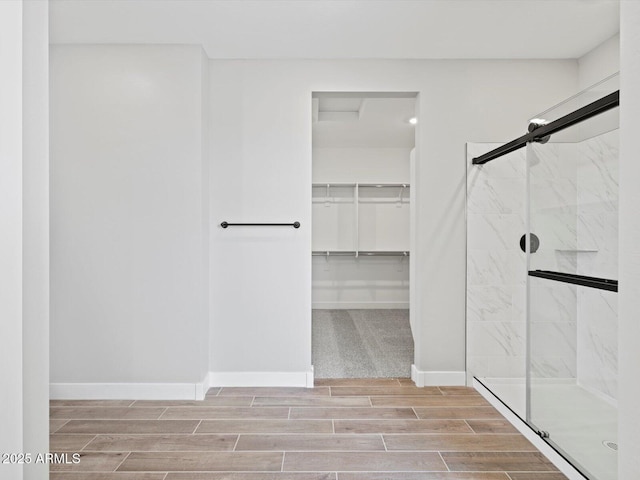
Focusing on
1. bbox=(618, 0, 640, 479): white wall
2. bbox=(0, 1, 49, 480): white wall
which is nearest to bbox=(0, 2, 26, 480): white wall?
bbox=(0, 1, 49, 480): white wall

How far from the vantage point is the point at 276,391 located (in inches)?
122

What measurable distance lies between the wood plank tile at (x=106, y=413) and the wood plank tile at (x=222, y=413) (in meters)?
0.09

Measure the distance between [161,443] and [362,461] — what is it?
1.05 metres

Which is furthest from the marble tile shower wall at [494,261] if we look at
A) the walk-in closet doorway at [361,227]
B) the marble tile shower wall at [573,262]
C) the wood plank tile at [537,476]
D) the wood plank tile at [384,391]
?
the walk-in closet doorway at [361,227]

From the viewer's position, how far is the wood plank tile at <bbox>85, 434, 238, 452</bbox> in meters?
2.26

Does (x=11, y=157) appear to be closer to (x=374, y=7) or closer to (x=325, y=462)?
(x=325, y=462)

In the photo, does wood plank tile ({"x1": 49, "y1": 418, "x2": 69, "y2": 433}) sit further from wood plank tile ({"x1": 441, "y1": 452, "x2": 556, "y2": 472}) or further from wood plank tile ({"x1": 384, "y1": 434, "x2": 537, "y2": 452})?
wood plank tile ({"x1": 441, "y1": 452, "x2": 556, "y2": 472})

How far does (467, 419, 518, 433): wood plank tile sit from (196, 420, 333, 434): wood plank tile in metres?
0.81

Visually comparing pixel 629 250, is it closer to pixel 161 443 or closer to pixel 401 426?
pixel 401 426

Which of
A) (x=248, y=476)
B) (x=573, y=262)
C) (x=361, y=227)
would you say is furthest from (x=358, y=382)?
(x=361, y=227)

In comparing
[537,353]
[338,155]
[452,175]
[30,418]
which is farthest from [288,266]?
[338,155]

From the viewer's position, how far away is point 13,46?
0.86m

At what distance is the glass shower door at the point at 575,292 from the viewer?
1867 millimetres

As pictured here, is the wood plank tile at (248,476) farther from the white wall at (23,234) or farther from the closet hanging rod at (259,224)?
the closet hanging rod at (259,224)
